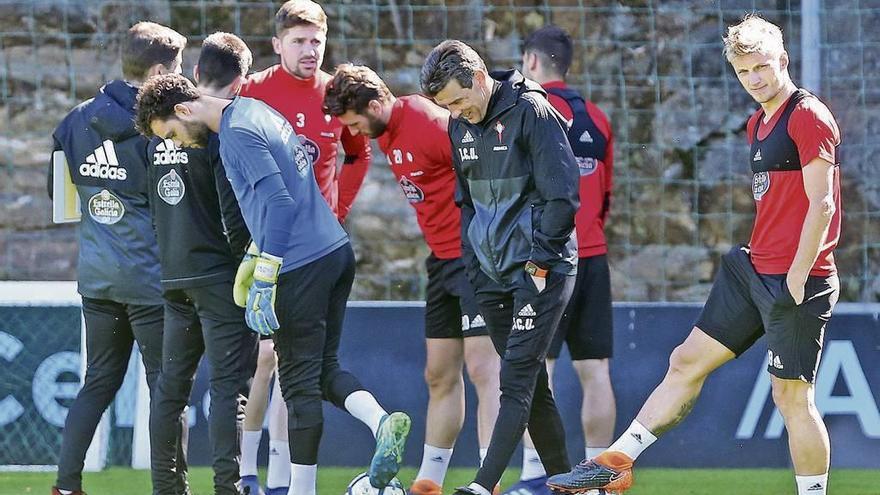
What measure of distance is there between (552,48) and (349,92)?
3.85 ft

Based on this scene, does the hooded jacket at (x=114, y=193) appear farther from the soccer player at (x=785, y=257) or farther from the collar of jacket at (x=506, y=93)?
the soccer player at (x=785, y=257)

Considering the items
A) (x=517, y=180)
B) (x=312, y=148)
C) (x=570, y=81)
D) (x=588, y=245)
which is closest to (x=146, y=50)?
(x=312, y=148)

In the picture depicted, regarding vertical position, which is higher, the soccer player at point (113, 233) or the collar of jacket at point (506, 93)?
the collar of jacket at point (506, 93)

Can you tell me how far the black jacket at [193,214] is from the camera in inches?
212

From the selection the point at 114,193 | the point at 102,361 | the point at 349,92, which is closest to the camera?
the point at 349,92

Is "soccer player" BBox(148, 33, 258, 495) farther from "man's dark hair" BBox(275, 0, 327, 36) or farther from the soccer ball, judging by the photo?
"man's dark hair" BBox(275, 0, 327, 36)

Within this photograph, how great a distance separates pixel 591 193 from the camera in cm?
646

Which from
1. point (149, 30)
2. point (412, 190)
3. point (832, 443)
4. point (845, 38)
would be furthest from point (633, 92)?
point (149, 30)

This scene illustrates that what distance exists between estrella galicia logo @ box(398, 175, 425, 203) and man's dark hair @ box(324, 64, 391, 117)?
1.43 feet

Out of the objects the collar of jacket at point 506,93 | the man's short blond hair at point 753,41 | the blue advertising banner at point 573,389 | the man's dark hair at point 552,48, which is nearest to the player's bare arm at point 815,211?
the man's short blond hair at point 753,41

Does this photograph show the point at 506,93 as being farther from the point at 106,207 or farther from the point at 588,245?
the point at 106,207

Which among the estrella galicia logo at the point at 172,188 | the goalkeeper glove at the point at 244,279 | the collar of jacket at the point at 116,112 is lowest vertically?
the goalkeeper glove at the point at 244,279

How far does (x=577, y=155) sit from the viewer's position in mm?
6418

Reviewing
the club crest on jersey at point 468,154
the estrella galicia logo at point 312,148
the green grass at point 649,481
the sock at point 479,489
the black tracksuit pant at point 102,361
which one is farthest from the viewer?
the green grass at point 649,481
